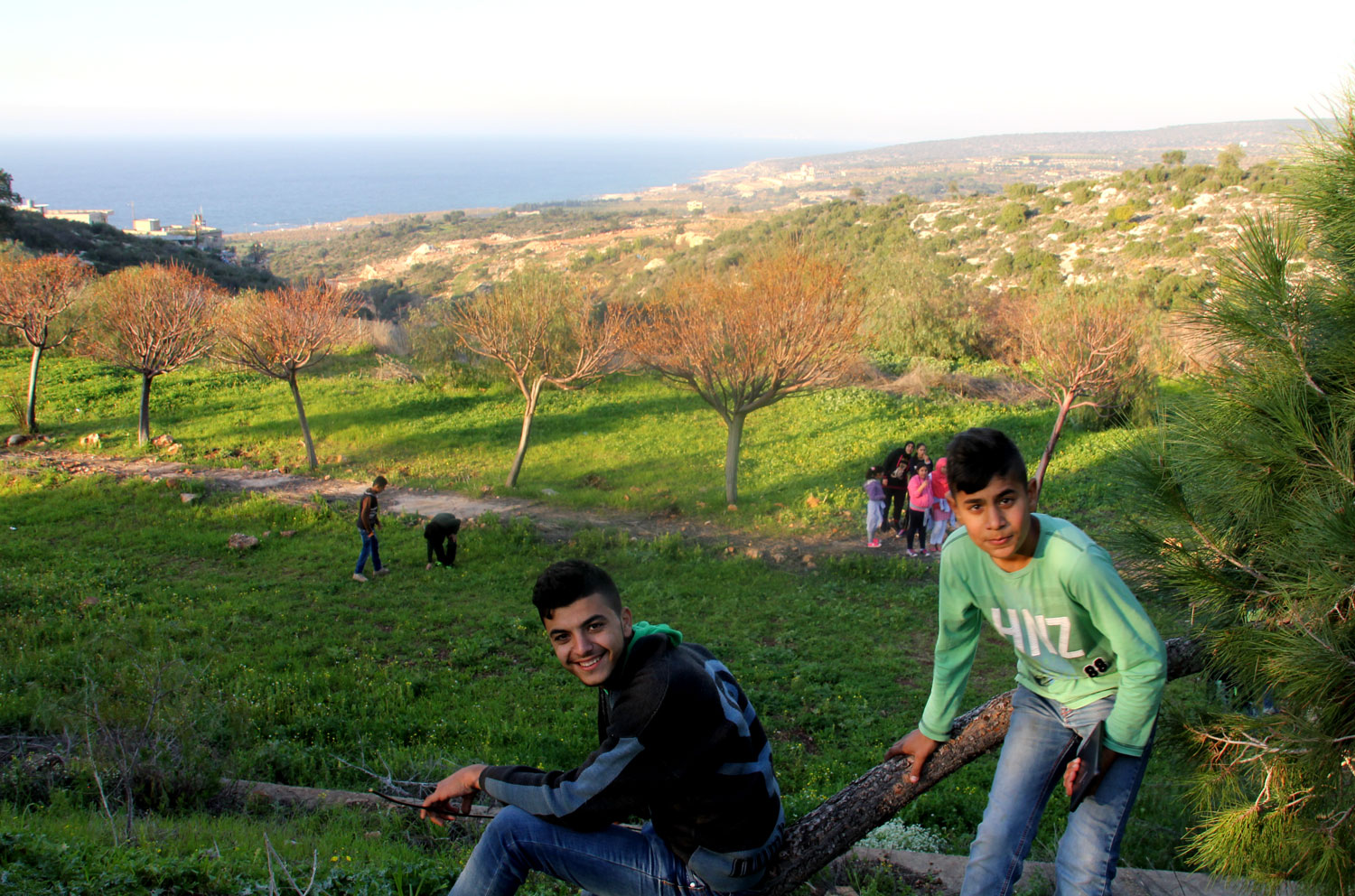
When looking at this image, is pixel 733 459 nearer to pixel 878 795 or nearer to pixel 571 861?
pixel 878 795

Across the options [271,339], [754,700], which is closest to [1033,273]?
[271,339]

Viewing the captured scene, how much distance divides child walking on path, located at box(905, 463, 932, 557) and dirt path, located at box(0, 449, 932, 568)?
1.33 ft

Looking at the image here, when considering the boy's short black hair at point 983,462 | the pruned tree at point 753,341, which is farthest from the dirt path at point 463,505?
the boy's short black hair at point 983,462

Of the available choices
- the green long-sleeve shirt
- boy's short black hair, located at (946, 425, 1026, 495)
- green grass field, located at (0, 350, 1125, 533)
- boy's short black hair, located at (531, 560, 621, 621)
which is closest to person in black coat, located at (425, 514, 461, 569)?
green grass field, located at (0, 350, 1125, 533)

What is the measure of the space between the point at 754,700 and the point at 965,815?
8.67ft

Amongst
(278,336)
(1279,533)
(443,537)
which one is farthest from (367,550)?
(1279,533)

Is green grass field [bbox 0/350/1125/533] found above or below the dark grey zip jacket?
below

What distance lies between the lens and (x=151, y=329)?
1778cm

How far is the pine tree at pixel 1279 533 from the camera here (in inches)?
104

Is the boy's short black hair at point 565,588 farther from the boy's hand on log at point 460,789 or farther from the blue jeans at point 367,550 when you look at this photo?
the blue jeans at point 367,550

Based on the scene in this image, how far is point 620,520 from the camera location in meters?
15.6

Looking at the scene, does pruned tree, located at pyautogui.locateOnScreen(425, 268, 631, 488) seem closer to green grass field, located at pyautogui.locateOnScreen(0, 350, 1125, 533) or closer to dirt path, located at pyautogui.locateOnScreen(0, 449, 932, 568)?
dirt path, located at pyautogui.locateOnScreen(0, 449, 932, 568)

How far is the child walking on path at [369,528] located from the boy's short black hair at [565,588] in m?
9.43

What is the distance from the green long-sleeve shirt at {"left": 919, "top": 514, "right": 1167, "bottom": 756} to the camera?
2584 mm
